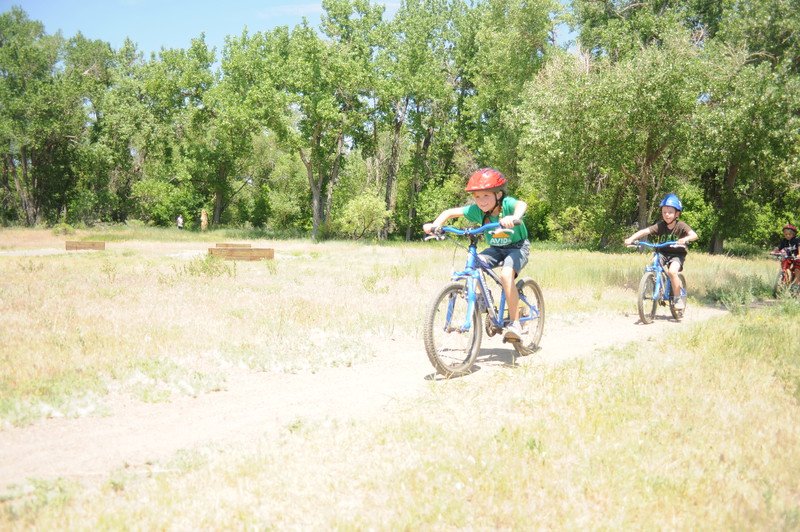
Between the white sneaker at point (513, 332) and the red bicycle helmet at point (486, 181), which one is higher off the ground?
the red bicycle helmet at point (486, 181)

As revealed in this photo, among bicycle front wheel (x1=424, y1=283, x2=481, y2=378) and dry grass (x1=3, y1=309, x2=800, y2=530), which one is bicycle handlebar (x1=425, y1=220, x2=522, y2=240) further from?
dry grass (x1=3, y1=309, x2=800, y2=530)

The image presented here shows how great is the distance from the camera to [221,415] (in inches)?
228

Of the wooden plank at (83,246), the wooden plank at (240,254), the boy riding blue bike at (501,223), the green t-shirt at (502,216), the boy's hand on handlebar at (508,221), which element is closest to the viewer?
the boy's hand on handlebar at (508,221)

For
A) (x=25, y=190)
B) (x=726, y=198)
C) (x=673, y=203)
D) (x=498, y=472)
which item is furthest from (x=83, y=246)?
(x=726, y=198)

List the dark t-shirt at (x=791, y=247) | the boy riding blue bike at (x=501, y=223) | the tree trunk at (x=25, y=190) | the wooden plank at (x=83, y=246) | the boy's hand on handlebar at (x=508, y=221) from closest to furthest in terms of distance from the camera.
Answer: the boy's hand on handlebar at (x=508, y=221), the boy riding blue bike at (x=501, y=223), the dark t-shirt at (x=791, y=247), the wooden plank at (x=83, y=246), the tree trunk at (x=25, y=190)

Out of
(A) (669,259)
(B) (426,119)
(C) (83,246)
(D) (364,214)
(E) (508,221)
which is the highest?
(B) (426,119)

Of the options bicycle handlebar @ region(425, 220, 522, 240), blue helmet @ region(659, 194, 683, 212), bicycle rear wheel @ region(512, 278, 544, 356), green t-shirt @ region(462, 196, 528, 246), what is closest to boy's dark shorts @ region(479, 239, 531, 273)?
green t-shirt @ region(462, 196, 528, 246)

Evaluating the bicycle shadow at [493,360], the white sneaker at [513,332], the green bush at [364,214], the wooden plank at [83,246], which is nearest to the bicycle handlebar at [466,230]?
the white sneaker at [513,332]

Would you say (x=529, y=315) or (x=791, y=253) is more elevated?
(x=791, y=253)

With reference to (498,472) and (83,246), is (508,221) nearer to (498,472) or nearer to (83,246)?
(498,472)

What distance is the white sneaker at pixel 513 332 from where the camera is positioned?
24.8 feet

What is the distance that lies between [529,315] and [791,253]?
10.5 metres

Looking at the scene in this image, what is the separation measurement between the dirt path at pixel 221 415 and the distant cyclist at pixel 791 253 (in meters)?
9.05

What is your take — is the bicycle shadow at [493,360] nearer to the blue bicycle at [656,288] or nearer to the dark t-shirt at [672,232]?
the blue bicycle at [656,288]
